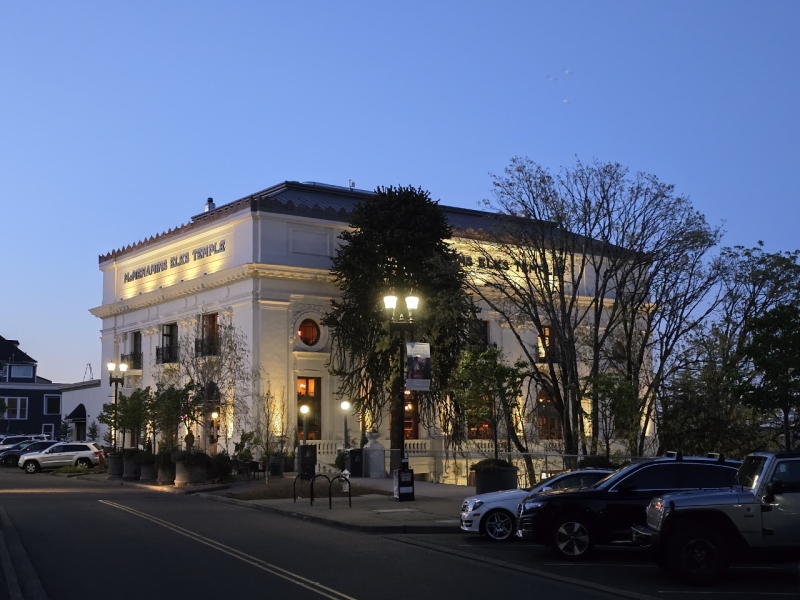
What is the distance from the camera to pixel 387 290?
46.2 metres

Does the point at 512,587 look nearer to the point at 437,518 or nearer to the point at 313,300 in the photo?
the point at 437,518

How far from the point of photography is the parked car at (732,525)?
46.5 feet

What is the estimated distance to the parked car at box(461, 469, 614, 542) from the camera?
19.6 metres

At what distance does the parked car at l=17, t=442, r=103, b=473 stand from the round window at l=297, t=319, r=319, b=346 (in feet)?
40.4

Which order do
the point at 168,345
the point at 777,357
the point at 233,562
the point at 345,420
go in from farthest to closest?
1. the point at 168,345
2. the point at 345,420
3. the point at 777,357
4. the point at 233,562

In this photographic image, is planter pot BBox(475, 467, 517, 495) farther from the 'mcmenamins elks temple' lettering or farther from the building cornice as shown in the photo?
the 'mcmenamins elks temple' lettering

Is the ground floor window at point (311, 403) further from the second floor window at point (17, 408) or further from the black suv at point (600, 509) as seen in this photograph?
the second floor window at point (17, 408)

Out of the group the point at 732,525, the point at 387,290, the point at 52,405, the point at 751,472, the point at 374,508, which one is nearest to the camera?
the point at 732,525

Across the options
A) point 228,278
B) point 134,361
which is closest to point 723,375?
point 228,278

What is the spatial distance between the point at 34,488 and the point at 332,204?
25.2m

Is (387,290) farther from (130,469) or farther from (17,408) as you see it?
(17,408)

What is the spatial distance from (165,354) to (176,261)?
212 inches

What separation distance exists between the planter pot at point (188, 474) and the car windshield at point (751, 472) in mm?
27001

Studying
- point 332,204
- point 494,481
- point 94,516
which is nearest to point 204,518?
point 94,516
